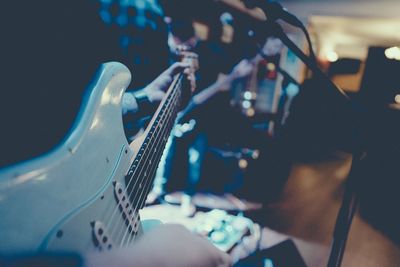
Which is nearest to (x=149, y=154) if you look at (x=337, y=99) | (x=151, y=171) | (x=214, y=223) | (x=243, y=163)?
(x=151, y=171)

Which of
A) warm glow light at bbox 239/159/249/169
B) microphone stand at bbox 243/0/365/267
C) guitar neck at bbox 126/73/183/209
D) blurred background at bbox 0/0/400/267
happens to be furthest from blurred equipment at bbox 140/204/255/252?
guitar neck at bbox 126/73/183/209

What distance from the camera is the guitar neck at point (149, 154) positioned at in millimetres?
860

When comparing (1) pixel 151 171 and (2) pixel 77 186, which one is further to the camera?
(1) pixel 151 171

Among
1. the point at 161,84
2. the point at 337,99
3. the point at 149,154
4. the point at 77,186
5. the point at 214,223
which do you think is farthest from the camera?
the point at 214,223

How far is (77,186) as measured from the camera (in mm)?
634

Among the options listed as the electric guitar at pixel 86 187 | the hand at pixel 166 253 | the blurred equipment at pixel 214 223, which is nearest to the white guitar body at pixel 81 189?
A: the electric guitar at pixel 86 187

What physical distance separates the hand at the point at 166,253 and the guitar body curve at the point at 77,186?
0.48 feet

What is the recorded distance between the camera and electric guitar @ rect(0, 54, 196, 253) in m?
0.52

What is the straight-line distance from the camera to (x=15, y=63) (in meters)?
0.64

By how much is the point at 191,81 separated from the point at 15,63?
1043 mm

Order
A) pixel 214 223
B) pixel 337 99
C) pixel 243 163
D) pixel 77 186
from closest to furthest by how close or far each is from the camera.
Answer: pixel 77 186 → pixel 337 99 → pixel 214 223 → pixel 243 163

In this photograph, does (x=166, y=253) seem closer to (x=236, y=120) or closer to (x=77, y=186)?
(x=77, y=186)

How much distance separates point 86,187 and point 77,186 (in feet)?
0.09

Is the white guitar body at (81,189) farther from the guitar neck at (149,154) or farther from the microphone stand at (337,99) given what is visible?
the microphone stand at (337,99)
